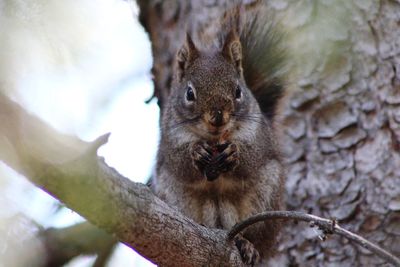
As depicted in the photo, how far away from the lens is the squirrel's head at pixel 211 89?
7.82 ft

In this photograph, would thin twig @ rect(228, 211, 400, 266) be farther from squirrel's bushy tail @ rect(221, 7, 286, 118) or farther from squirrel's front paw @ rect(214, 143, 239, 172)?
squirrel's bushy tail @ rect(221, 7, 286, 118)

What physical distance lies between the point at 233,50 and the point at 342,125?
0.55 meters

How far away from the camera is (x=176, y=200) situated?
2.53 m

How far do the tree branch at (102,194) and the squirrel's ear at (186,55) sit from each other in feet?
2.71

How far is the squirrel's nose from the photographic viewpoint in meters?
2.33

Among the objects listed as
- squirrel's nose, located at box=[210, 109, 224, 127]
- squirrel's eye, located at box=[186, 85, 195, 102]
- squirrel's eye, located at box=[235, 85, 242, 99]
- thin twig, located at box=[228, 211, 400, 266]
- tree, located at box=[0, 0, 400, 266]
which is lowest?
tree, located at box=[0, 0, 400, 266]

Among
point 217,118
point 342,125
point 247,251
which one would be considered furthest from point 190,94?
point 342,125

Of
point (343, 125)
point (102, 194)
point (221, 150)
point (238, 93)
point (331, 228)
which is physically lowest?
point (343, 125)

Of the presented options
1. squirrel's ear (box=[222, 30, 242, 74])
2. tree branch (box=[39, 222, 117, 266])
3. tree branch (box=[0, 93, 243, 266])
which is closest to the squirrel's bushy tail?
squirrel's ear (box=[222, 30, 242, 74])

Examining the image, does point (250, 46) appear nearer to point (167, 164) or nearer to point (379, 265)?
point (167, 164)

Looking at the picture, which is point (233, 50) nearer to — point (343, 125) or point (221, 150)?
point (221, 150)

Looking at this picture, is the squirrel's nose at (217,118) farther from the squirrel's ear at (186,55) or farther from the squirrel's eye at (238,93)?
the squirrel's ear at (186,55)

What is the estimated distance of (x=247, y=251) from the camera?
2.32 metres

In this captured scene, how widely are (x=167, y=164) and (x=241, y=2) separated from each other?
2.71ft
